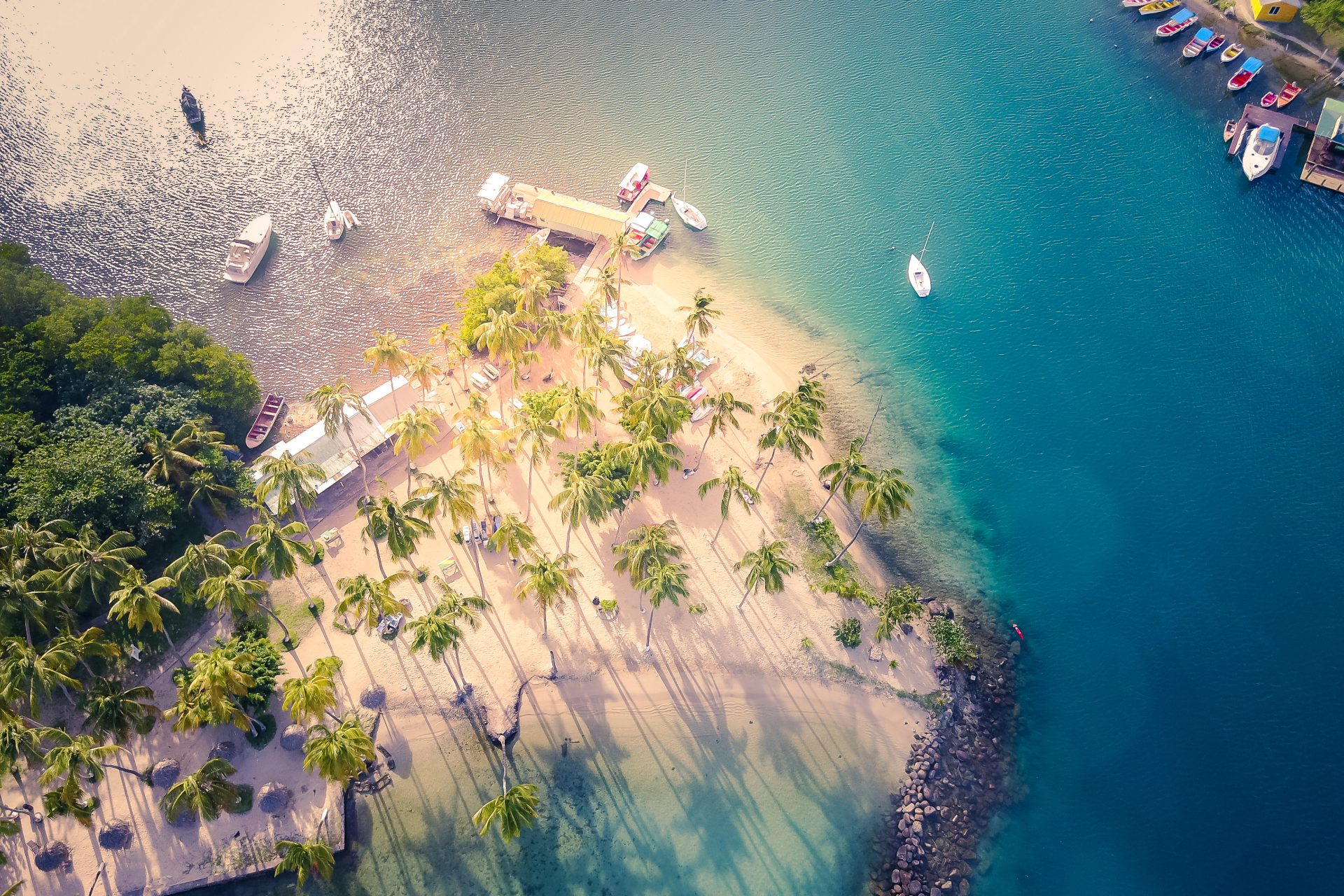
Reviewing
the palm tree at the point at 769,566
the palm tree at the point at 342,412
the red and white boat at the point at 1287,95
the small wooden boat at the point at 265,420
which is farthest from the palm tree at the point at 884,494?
the red and white boat at the point at 1287,95

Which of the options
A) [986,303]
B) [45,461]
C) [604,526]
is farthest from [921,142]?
[45,461]

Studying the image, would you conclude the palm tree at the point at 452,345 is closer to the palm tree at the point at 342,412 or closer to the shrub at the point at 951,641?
the palm tree at the point at 342,412

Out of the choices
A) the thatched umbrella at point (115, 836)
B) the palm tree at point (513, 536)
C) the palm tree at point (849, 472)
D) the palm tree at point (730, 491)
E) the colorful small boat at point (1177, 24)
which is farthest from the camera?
the colorful small boat at point (1177, 24)

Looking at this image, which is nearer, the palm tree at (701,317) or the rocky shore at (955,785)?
the rocky shore at (955,785)

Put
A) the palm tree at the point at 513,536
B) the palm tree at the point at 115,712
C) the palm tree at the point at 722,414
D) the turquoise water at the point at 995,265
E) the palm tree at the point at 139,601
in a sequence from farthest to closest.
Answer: the palm tree at the point at 722,414 → the turquoise water at the point at 995,265 → the palm tree at the point at 513,536 → the palm tree at the point at 139,601 → the palm tree at the point at 115,712

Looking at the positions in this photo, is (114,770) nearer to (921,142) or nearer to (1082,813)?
(1082,813)

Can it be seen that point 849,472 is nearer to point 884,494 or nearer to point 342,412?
point 884,494
